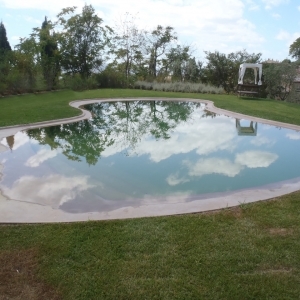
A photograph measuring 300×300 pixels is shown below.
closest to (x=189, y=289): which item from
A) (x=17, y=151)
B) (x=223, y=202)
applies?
(x=223, y=202)

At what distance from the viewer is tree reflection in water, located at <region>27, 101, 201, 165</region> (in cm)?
689

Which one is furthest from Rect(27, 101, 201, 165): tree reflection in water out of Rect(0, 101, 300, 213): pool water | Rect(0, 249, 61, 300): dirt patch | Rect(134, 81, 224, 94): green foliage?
Rect(134, 81, 224, 94): green foliage

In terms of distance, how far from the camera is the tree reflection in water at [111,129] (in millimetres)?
6891

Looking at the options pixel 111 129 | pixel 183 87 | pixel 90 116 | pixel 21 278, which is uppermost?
pixel 183 87

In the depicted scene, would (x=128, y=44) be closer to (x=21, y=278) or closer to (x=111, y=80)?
(x=111, y=80)

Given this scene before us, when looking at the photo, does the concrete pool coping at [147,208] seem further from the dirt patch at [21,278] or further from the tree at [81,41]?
the tree at [81,41]

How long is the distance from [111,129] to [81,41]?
13.1 meters

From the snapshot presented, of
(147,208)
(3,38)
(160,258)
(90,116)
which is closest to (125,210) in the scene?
(147,208)

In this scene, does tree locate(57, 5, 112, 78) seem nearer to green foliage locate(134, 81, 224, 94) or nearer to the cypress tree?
the cypress tree

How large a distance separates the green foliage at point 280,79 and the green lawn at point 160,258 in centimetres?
1313

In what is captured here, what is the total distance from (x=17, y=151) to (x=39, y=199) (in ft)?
8.69

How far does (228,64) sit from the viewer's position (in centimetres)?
1886

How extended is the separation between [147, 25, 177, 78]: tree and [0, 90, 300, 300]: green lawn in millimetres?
20180

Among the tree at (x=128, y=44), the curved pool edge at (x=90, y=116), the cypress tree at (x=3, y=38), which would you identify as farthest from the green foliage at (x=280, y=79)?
the cypress tree at (x=3, y=38)
